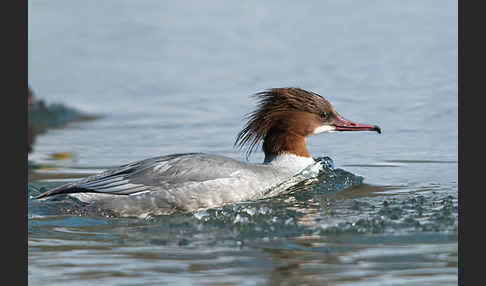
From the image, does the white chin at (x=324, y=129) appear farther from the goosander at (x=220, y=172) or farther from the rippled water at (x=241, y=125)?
the rippled water at (x=241, y=125)

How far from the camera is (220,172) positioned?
8211mm

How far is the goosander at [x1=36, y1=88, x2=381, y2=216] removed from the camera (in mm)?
7926

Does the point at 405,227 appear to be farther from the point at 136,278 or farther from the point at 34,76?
the point at 34,76

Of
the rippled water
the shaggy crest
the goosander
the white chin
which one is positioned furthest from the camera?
the white chin

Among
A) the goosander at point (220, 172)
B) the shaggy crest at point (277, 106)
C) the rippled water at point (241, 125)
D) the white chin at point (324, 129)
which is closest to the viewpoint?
the rippled water at point (241, 125)

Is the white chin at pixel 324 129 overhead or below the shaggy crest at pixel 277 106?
below

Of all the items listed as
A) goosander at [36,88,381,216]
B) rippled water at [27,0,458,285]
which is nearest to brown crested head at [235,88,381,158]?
goosander at [36,88,381,216]

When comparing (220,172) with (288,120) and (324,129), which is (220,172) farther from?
(324,129)

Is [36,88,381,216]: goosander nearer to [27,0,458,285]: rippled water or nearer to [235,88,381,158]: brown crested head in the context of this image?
[235,88,381,158]: brown crested head

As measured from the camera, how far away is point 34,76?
1488cm

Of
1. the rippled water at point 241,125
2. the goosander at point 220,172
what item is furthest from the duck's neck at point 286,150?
the rippled water at point 241,125

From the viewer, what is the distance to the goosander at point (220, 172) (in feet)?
26.0

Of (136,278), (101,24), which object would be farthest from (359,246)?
(101,24)

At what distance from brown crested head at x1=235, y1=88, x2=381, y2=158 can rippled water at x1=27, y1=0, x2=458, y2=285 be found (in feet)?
1.72
